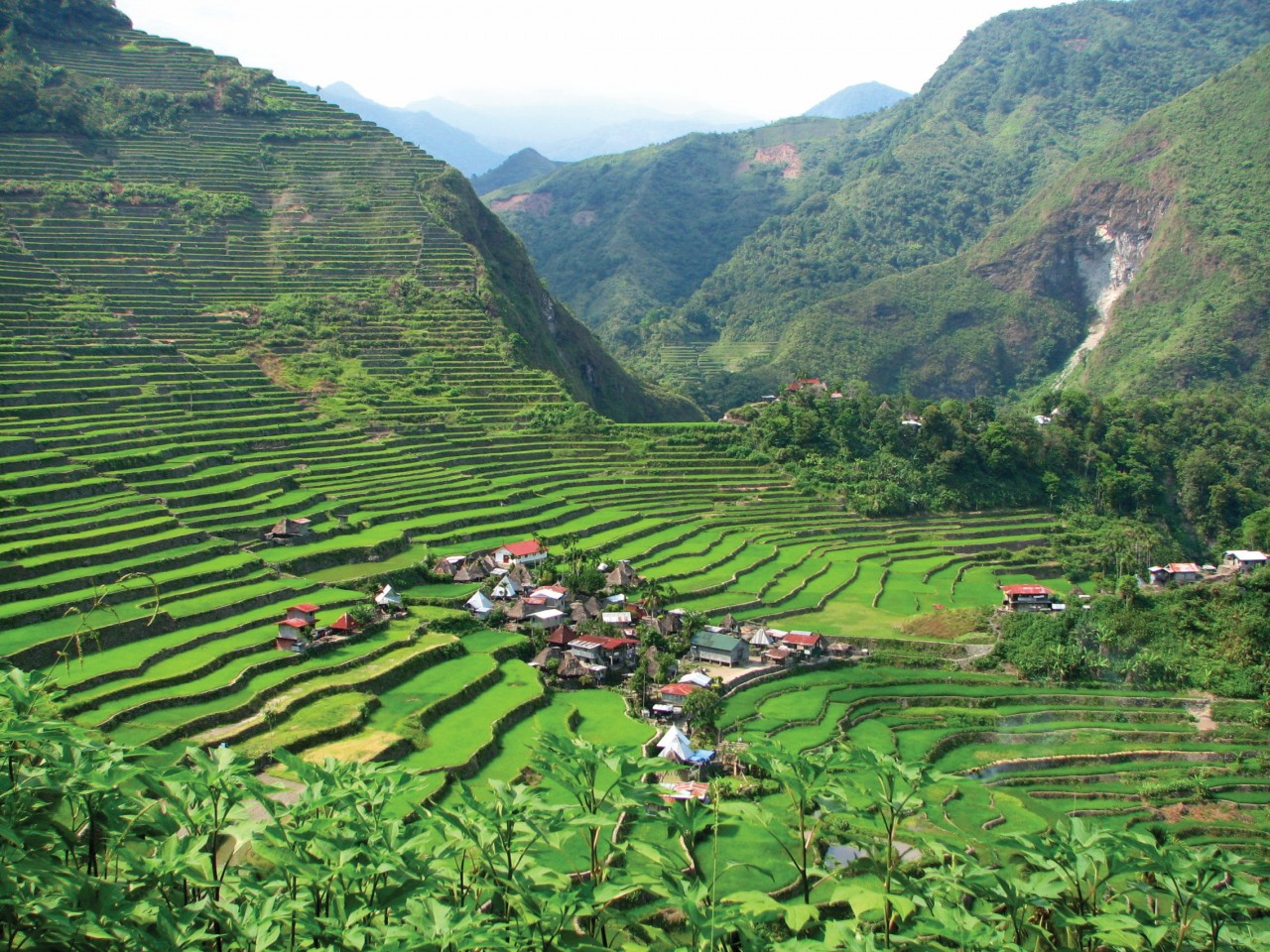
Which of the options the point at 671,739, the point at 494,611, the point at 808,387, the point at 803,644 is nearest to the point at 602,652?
the point at 494,611

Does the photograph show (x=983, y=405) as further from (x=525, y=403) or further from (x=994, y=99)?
(x=994, y=99)

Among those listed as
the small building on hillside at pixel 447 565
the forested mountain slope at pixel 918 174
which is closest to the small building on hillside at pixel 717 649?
the small building on hillside at pixel 447 565

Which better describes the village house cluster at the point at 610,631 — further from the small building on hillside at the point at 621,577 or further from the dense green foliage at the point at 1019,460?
the dense green foliage at the point at 1019,460

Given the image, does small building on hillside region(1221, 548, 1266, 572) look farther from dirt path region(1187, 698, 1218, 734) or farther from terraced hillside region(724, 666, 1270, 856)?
terraced hillside region(724, 666, 1270, 856)

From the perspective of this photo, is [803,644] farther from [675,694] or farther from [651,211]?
[651,211]

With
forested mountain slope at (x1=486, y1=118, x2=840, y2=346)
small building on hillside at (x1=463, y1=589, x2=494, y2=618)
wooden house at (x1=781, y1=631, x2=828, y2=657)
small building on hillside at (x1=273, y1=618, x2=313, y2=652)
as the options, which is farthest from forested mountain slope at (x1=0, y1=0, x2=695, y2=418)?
forested mountain slope at (x1=486, y1=118, x2=840, y2=346)

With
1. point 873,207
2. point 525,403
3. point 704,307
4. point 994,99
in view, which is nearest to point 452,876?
point 525,403
